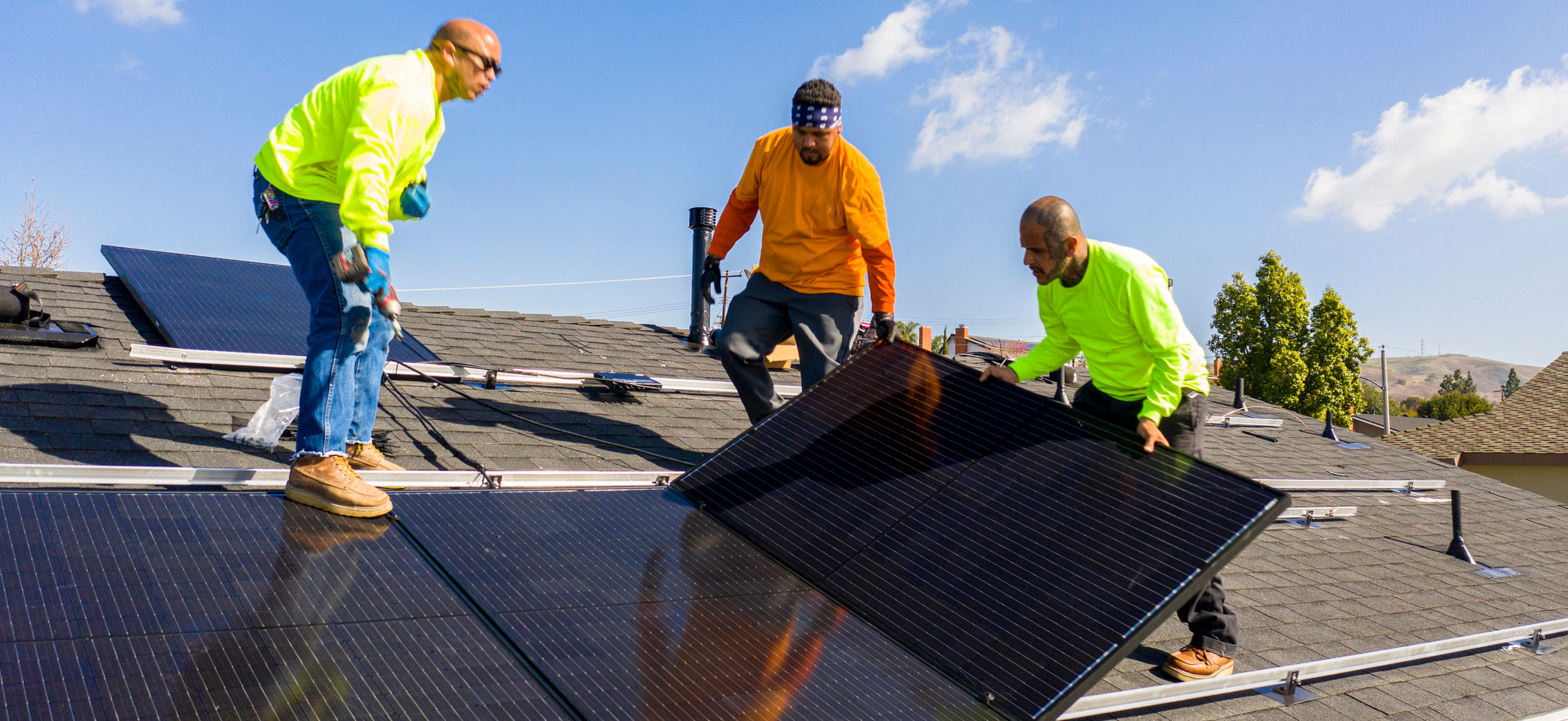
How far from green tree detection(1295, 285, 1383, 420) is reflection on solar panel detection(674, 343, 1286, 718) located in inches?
1566

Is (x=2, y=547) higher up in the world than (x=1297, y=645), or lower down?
higher up

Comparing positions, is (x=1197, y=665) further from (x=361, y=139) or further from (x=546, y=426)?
(x=546, y=426)

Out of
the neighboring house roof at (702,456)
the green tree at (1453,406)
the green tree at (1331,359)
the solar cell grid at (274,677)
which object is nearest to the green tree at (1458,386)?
the green tree at (1453,406)

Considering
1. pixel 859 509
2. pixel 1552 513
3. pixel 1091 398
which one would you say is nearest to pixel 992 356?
pixel 1552 513

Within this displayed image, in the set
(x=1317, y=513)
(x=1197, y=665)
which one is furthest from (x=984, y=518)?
(x=1317, y=513)

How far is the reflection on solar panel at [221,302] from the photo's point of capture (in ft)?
18.0

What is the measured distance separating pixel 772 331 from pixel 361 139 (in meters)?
2.54

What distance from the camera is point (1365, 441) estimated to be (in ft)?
34.9

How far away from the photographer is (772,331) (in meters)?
5.11

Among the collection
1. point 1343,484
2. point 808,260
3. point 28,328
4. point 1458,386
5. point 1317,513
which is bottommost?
point 1458,386

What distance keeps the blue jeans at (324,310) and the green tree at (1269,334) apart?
3926 centimetres

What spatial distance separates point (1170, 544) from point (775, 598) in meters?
1.08

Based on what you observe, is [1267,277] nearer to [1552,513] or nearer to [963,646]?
[1552,513]

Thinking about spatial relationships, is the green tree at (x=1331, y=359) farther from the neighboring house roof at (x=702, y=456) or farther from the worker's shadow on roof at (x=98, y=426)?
the worker's shadow on roof at (x=98, y=426)
